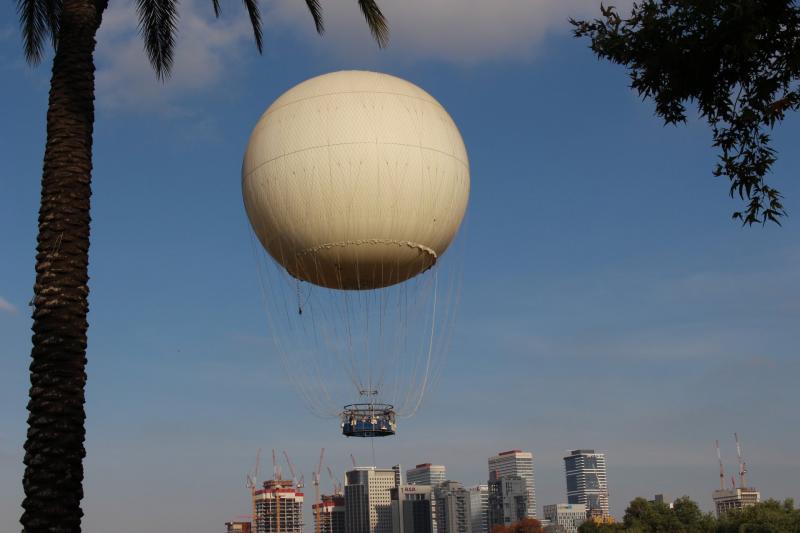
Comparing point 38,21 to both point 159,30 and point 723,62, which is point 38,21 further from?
point 723,62

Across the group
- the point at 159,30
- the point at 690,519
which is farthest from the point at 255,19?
the point at 690,519

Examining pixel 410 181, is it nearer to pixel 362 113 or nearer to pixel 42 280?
pixel 362 113

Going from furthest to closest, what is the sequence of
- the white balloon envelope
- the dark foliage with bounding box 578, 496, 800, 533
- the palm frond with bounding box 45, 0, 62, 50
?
the dark foliage with bounding box 578, 496, 800, 533 → the white balloon envelope → the palm frond with bounding box 45, 0, 62, 50

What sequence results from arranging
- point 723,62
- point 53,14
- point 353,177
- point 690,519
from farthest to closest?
point 690,519, point 353,177, point 53,14, point 723,62

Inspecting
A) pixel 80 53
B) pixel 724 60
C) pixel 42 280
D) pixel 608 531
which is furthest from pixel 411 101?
pixel 608 531

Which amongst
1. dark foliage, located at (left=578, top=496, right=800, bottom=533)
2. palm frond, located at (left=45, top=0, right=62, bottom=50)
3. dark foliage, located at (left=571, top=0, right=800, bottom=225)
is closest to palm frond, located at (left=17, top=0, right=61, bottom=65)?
palm frond, located at (left=45, top=0, right=62, bottom=50)

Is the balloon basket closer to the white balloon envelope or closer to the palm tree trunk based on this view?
the white balloon envelope

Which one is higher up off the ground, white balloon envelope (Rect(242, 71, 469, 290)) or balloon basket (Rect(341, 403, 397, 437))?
white balloon envelope (Rect(242, 71, 469, 290))
